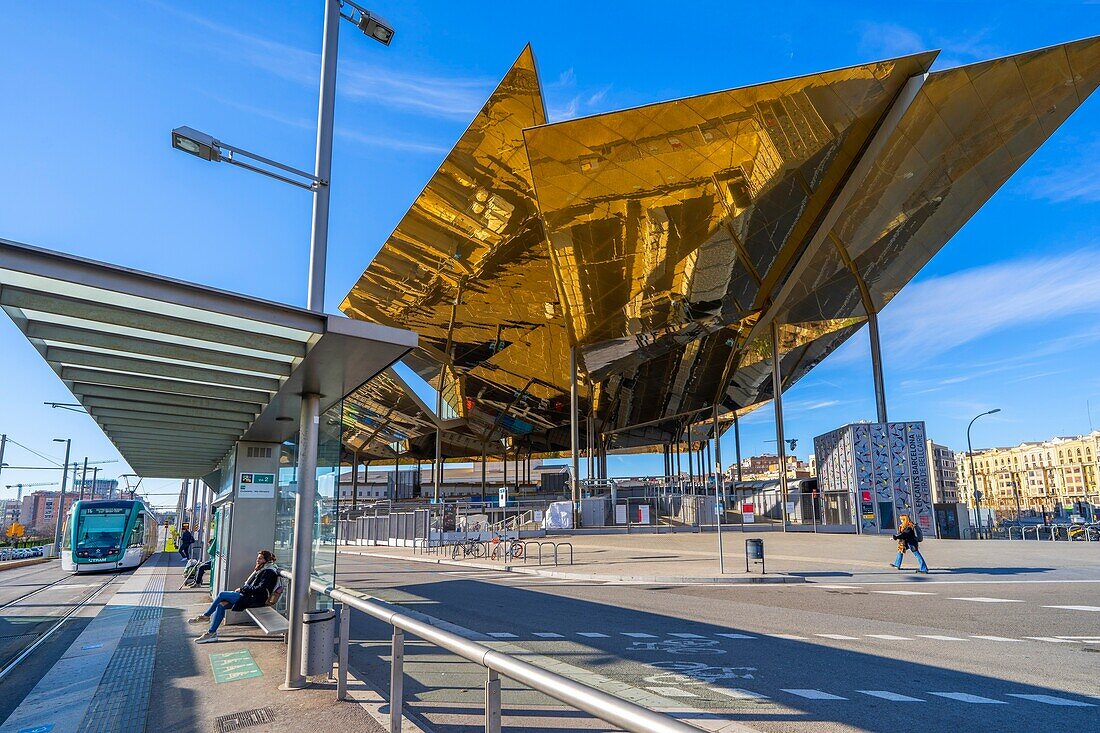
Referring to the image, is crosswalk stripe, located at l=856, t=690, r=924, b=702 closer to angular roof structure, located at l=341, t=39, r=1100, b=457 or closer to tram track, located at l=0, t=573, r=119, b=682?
tram track, located at l=0, t=573, r=119, b=682

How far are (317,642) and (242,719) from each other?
0.99 metres

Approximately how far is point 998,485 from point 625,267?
172279 millimetres

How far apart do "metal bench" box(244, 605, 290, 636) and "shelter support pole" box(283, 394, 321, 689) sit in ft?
6.32

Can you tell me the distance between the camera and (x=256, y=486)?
35.4 ft

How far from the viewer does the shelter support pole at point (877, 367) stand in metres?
35.4

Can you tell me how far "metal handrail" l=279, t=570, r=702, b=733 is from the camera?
7.29ft

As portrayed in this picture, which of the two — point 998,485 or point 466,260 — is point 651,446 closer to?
point 466,260

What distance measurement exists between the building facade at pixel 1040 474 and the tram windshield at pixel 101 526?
136m

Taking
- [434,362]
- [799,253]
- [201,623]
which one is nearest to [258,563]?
[201,623]

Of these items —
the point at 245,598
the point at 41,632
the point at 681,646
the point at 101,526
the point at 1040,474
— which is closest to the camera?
the point at 681,646

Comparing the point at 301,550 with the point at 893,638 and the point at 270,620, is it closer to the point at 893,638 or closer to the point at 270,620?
the point at 270,620

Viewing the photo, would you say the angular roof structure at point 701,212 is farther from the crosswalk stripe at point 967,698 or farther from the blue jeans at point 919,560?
the crosswalk stripe at point 967,698

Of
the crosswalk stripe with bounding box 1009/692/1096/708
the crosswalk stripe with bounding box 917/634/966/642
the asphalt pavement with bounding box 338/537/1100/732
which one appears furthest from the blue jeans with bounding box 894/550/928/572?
the crosswalk stripe with bounding box 1009/692/1096/708

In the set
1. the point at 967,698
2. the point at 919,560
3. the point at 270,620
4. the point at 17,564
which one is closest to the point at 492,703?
the point at 967,698
